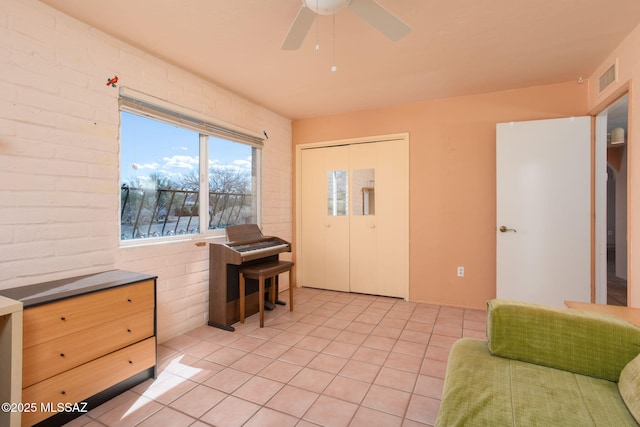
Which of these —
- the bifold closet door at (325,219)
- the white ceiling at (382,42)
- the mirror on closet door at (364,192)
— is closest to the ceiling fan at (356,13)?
the white ceiling at (382,42)

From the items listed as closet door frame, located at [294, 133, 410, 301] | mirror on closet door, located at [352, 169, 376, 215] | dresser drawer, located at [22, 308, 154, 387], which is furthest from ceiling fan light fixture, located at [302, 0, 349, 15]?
mirror on closet door, located at [352, 169, 376, 215]

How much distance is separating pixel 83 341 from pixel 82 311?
0.17 meters

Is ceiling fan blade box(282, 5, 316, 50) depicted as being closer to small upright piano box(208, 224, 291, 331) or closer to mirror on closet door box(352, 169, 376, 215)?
small upright piano box(208, 224, 291, 331)

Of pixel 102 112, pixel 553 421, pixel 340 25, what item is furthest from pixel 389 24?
pixel 102 112

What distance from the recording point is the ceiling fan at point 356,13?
59.8 inches

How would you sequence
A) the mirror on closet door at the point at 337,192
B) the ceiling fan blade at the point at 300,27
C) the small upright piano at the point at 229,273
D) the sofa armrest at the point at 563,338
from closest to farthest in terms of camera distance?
the sofa armrest at the point at 563,338, the ceiling fan blade at the point at 300,27, the small upright piano at the point at 229,273, the mirror on closet door at the point at 337,192

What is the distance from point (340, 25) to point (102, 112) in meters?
1.81

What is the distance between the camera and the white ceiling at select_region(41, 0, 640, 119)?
1.92m

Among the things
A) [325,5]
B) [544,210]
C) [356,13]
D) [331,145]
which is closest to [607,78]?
[544,210]

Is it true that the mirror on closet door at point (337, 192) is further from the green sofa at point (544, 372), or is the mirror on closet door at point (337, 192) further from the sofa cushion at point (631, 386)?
the sofa cushion at point (631, 386)

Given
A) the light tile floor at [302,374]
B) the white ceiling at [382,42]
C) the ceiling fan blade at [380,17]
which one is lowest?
the light tile floor at [302,374]

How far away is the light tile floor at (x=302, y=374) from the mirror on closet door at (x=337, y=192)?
57.1 inches

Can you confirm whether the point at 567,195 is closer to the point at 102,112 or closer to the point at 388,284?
the point at 388,284

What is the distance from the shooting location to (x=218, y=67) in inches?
107
